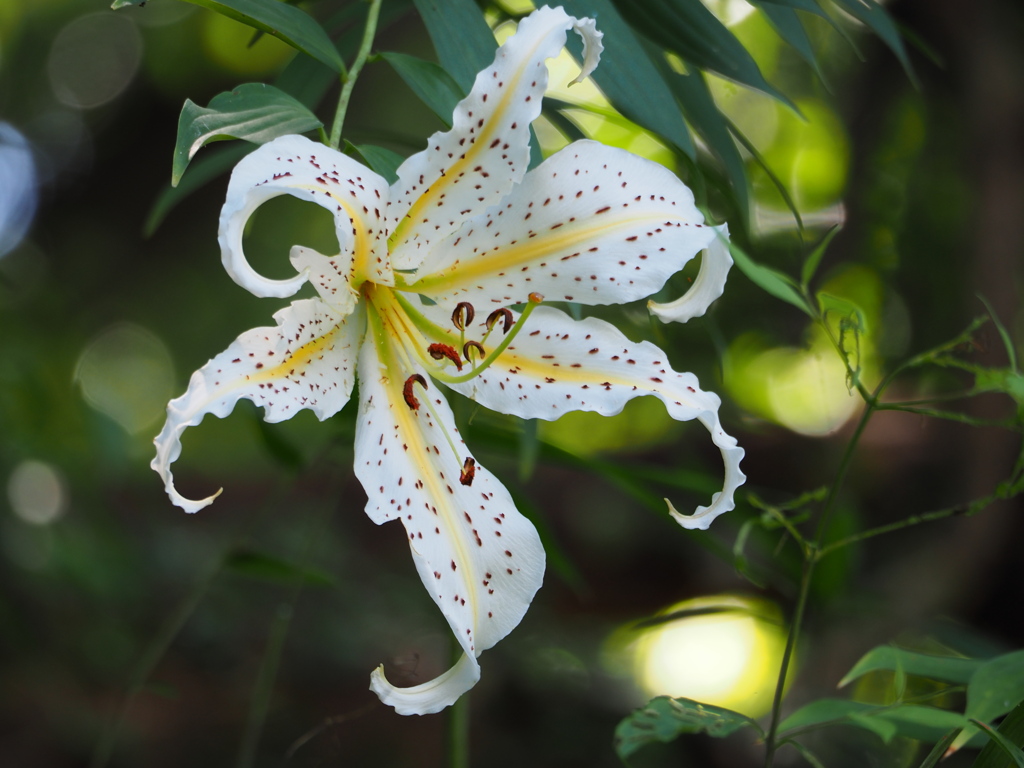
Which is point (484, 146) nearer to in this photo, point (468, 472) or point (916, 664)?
point (468, 472)

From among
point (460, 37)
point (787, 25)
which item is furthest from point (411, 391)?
point (787, 25)

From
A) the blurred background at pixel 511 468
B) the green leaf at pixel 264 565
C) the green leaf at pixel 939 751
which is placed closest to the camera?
the green leaf at pixel 939 751

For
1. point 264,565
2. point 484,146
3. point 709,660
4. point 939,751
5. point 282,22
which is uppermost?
point 282,22

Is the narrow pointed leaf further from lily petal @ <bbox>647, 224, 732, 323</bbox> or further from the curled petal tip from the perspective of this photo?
the curled petal tip

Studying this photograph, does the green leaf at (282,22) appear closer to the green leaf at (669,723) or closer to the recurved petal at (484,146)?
the recurved petal at (484,146)

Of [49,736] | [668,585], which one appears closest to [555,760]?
[668,585]

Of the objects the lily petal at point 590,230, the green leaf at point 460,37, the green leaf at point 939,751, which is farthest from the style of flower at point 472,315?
the green leaf at point 939,751
